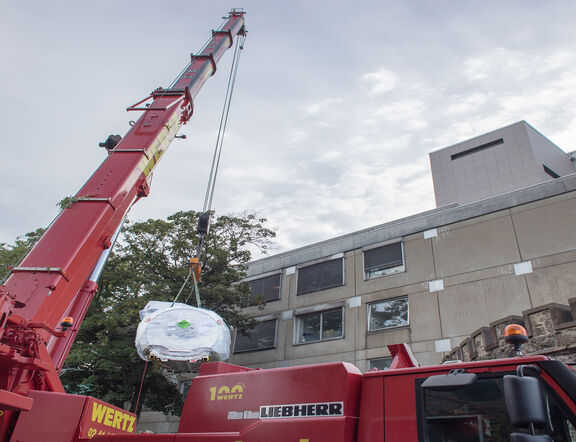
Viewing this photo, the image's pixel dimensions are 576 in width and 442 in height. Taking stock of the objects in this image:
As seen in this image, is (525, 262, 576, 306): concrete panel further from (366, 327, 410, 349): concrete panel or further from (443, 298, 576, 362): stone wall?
(443, 298, 576, 362): stone wall

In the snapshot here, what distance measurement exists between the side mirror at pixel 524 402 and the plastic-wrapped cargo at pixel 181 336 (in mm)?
5131

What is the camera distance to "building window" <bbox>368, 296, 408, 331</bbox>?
20172mm

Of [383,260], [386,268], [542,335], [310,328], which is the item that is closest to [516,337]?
[542,335]

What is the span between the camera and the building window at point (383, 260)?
21.5m

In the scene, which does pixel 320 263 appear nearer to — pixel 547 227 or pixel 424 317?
pixel 424 317

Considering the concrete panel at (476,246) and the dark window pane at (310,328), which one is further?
the dark window pane at (310,328)

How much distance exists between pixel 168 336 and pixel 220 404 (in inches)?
81.1

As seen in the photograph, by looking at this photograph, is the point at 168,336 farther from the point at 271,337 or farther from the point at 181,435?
the point at 271,337

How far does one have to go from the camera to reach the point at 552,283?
645 inches

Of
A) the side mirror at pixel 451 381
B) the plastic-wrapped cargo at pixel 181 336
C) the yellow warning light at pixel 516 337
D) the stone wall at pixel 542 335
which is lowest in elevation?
the side mirror at pixel 451 381

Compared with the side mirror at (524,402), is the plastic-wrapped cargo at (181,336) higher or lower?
higher

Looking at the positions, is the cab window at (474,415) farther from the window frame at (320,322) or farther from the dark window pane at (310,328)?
the dark window pane at (310,328)

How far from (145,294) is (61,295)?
1422cm

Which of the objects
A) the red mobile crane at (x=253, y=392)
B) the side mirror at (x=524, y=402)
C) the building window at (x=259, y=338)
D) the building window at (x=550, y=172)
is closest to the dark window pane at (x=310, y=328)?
the building window at (x=259, y=338)
